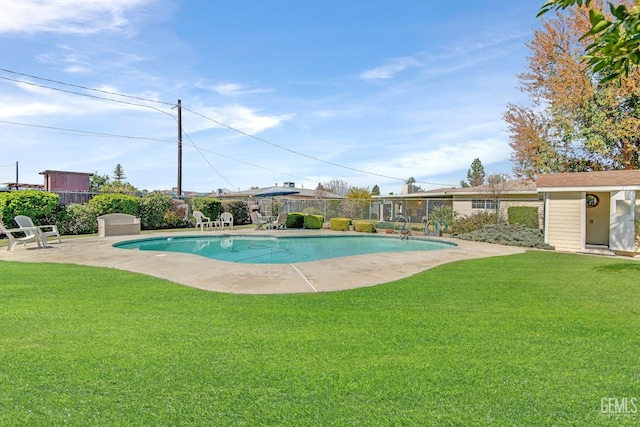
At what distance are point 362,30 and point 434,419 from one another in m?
16.2

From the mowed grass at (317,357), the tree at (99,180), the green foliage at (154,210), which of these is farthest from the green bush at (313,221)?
the tree at (99,180)

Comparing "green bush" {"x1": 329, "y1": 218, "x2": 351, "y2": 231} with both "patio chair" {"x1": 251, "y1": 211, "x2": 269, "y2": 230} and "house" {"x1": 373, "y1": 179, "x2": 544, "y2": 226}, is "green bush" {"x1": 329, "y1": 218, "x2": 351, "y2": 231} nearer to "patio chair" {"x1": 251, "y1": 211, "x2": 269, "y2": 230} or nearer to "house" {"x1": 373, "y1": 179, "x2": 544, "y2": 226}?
"house" {"x1": 373, "y1": 179, "x2": 544, "y2": 226}

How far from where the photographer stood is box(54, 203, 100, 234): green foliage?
47.8ft

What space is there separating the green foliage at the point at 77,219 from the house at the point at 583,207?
17732 millimetres

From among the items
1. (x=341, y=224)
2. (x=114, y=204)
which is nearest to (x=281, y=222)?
(x=341, y=224)

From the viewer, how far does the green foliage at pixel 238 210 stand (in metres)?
21.5

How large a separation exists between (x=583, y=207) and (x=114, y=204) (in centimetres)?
1831

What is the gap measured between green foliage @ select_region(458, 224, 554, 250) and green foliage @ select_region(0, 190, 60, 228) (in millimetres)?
16233

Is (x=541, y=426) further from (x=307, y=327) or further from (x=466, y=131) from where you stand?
(x=466, y=131)

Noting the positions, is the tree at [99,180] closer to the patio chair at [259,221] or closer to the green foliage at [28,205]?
the green foliage at [28,205]

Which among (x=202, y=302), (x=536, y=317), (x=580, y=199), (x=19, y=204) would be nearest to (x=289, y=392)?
(x=202, y=302)

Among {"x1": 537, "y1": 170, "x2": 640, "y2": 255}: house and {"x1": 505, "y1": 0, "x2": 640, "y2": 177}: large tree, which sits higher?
{"x1": 505, "y1": 0, "x2": 640, "y2": 177}: large tree

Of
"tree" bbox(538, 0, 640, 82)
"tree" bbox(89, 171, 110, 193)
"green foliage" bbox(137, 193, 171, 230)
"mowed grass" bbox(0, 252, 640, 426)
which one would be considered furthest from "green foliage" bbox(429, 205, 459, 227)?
"tree" bbox(89, 171, 110, 193)

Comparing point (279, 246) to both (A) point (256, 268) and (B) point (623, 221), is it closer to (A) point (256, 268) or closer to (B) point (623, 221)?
(A) point (256, 268)
